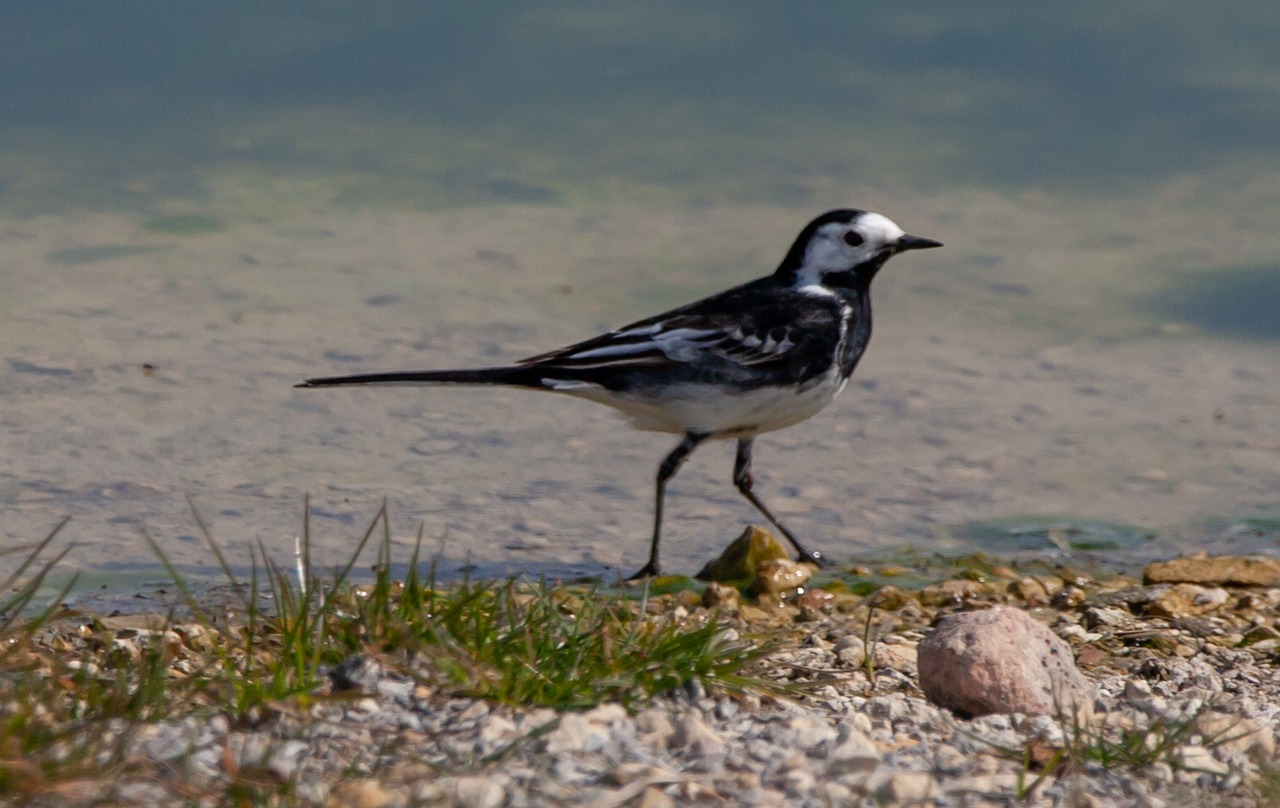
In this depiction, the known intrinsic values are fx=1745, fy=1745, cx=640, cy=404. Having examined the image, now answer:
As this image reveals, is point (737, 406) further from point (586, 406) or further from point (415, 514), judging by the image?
point (586, 406)

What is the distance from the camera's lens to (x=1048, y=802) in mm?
3148

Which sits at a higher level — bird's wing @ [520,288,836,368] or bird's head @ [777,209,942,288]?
bird's head @ [777,209,942,288]

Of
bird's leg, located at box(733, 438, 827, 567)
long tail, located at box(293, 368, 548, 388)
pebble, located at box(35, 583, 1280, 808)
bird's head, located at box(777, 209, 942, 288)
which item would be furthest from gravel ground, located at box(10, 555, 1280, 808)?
bird's head, located at box(777, 209, 942, 288)

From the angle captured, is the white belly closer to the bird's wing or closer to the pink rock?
the bird's wing

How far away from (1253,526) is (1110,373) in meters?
1.78

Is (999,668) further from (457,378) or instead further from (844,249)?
(844,249)

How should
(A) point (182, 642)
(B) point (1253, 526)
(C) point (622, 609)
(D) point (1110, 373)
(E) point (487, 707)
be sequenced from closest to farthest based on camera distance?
(E) point (487, 707)
(C) point (622, 609)
(A) point (182, 642)
(B) point (1253, 526)
(D) point (1110, 373)

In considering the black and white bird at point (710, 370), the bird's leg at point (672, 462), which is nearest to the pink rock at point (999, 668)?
the black and white bird at point (710, 370)

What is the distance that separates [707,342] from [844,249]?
2.56ft

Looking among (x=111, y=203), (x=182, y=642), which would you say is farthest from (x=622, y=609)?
(x=111, y=203)

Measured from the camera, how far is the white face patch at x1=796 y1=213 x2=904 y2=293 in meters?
6.67

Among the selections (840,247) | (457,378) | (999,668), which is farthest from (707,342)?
(999,668)

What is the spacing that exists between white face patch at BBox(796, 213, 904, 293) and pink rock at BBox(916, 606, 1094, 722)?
2.91m

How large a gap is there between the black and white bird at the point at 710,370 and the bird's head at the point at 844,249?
0.21m
